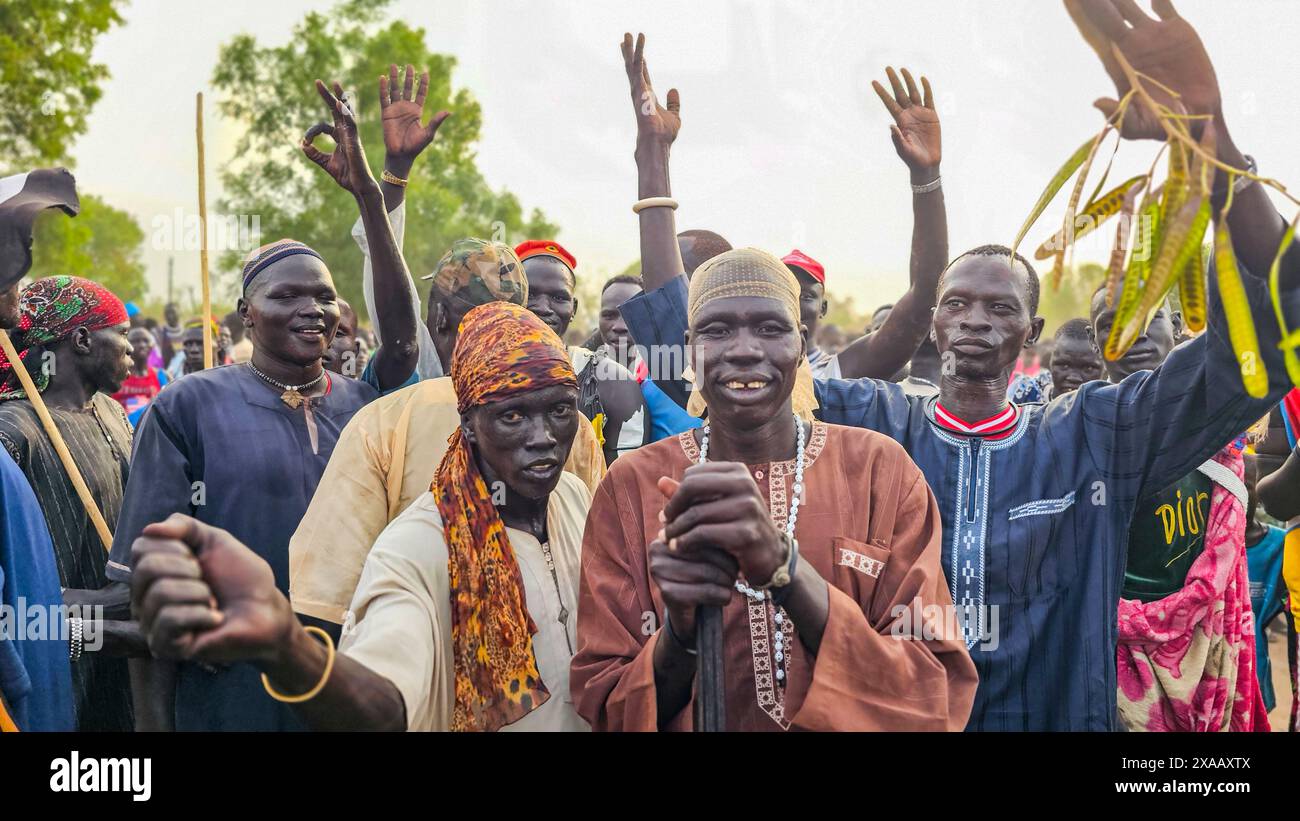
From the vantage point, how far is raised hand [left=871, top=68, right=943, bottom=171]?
3.78m

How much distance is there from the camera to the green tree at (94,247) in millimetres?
22234

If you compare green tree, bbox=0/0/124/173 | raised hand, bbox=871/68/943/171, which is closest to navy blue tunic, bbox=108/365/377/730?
raised hand, bbox=871/68/943/171

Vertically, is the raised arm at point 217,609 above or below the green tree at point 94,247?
below

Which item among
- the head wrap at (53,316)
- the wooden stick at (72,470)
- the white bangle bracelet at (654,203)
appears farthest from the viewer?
the head wrap at (53,316)

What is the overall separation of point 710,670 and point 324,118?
1317 inches

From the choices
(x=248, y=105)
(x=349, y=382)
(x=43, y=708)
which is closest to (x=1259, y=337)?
(x=349, y=382)

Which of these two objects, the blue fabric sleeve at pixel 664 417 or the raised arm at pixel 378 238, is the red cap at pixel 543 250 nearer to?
the blue fabric sleeve at pixel 664 417

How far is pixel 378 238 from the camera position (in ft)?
12.9

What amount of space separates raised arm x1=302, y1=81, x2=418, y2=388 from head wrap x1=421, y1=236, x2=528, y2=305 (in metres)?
0.15

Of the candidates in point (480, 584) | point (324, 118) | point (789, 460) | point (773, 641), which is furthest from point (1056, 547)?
point (324, 118)

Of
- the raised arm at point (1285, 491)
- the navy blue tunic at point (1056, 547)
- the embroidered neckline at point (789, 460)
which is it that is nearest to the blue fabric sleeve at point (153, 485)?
the embroidered neckline at point (789, 460)

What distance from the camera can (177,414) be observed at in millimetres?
3768

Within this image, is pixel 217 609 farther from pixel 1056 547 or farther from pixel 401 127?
pixel 401 127

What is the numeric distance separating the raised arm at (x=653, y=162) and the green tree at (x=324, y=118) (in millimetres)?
28111
